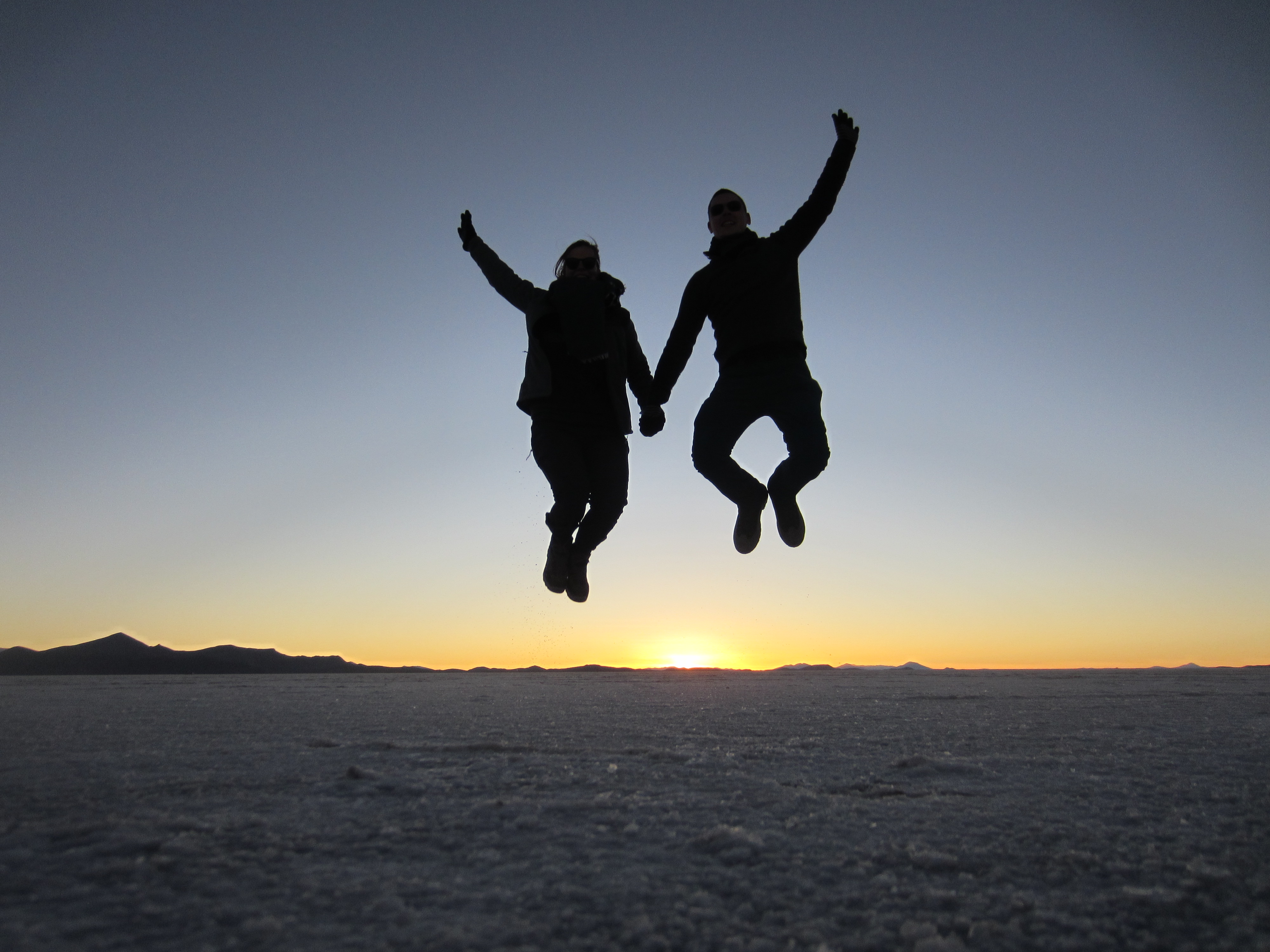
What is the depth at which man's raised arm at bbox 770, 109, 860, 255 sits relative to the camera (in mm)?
3488

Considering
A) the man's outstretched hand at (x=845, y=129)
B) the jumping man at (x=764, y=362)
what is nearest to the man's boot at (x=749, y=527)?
the jumping man at (x=764, y=362)

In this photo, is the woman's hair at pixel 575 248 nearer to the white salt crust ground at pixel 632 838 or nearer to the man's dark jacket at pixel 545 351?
the man's dark jacket at pixel 545 351

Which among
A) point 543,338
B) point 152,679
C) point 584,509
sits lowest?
point 152,679

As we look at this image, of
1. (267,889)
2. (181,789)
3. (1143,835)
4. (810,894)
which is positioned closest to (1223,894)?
(1143,835)

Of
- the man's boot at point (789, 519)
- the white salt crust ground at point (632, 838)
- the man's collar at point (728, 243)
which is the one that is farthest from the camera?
the man's collar at point (728, 243)

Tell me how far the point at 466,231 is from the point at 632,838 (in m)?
3.95

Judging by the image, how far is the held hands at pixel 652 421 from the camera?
3.87 m

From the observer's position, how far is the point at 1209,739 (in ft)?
7.03

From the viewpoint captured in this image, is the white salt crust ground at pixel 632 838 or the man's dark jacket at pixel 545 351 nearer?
the white salt crust ground at pixel 632 838

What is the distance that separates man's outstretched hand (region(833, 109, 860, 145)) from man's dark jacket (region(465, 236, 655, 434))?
1288 millimetres

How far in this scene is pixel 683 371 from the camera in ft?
12.7

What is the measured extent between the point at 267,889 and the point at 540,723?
5.34 ft

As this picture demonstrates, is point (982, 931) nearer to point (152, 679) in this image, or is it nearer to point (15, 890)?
point (15, 890)

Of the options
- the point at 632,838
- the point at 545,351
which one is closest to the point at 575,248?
the point at 545,351
